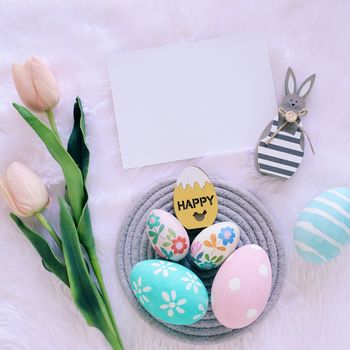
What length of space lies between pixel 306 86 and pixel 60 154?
378 millimetres

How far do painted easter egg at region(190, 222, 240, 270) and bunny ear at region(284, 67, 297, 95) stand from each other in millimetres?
228

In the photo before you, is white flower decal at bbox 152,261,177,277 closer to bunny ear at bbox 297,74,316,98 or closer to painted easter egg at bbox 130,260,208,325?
painted easter egg at bbox 130,260,208,325

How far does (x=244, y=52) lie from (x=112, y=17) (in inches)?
8.3

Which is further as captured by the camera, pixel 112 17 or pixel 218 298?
pixel 112 17

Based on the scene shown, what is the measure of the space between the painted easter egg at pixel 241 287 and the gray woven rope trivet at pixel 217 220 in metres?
0.06

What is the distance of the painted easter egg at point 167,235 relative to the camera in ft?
2.38

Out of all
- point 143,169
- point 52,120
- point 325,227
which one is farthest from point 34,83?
point 325,227

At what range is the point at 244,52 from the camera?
0.83 m

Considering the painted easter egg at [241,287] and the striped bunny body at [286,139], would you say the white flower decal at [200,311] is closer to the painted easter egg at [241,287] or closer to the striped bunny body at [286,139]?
the painted easter egg at [241,287]

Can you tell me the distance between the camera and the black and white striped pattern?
0.80 m

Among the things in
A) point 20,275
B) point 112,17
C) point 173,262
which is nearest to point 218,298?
point 173,262

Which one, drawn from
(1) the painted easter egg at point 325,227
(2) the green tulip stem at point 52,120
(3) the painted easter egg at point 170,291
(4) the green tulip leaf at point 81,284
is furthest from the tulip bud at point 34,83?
(1) the painted easter egg at point 325,227

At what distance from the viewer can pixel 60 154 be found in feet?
2.47

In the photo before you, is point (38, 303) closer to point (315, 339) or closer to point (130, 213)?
point (130, 213)
